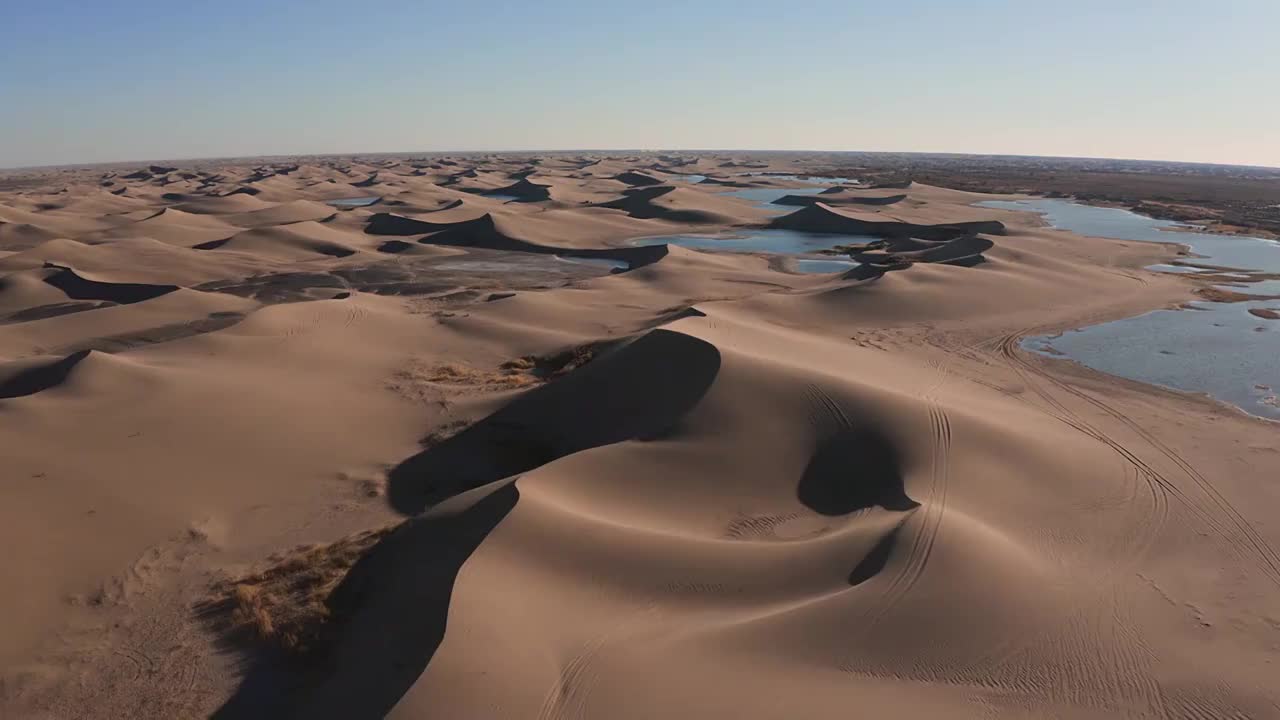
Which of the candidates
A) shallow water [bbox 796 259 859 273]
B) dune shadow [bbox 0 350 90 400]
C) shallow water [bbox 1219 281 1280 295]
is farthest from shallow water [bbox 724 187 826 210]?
dune shadow [bbox 0 350 90 400]

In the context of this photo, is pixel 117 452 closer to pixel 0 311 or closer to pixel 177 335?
pixel 177 335

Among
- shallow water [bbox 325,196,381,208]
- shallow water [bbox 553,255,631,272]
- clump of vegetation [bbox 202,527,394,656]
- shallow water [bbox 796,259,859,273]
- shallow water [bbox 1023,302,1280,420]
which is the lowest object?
clump of vegetation [bbox 202,527,394,656]

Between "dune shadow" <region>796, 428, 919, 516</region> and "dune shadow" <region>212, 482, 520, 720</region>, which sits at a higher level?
"dune shadow" <region>796, 428, 919, 516</region>

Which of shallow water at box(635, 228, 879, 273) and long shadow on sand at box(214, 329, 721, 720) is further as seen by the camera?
shallow water at box(635, 228, 879, 273)

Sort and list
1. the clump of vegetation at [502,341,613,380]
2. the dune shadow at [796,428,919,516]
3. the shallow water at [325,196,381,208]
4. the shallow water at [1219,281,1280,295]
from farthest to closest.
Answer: the shallow water at [325,196,381,208]
the shallow water at [1219,281,1280,295]
the clump of vegetation at [502,341,613,380]
the dune shadow at [796,428,919,516]

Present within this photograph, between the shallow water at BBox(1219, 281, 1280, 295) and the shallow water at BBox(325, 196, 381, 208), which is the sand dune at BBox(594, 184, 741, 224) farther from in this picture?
the shallow water at BBox(1219, 281, 1280, 295)

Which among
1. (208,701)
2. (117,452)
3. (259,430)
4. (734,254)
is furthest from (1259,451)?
(734,254)

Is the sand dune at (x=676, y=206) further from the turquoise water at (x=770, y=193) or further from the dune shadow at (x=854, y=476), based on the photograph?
the dune shadow at (x=854, y=476)

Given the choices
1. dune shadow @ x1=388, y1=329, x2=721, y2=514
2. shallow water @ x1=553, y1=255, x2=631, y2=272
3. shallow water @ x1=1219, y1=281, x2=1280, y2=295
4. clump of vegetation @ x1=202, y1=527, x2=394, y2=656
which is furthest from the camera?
shallow water @ x1=553, y1=255, x2=631, y2=272
